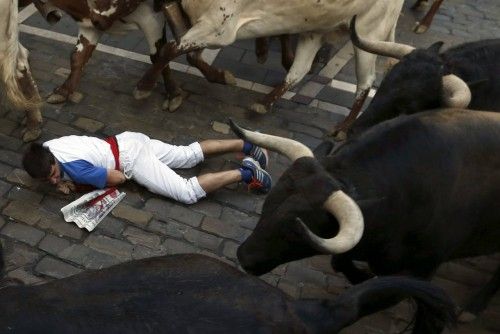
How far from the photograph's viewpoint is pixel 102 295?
2.44 meters

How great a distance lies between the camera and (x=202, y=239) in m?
A: 4.68

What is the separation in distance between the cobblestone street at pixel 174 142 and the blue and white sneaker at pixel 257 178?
130 mm

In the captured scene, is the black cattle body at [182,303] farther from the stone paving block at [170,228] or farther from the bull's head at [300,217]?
the stone paving block at [170,228]

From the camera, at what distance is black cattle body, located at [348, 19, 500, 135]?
4.17 metres

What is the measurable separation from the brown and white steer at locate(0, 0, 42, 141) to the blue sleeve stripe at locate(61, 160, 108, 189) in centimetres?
103

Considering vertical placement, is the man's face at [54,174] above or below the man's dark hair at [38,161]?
below

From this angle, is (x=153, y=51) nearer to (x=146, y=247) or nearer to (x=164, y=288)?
(x=146, y=247)

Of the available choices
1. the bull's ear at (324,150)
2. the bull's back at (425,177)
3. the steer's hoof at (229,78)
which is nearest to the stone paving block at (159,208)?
the bull's ear at (324,150)

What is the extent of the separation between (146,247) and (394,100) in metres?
2.34

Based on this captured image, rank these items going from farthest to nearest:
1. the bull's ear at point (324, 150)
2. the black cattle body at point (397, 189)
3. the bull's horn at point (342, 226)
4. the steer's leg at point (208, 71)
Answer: the steer's leg at point (208, 71), the bull's ear at point (324, 150), the black cattle body at point (397, 189), the bull's horn at point (342, 226)

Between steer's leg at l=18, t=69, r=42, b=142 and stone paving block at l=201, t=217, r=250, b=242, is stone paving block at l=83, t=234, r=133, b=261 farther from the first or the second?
steer's leg at l=18, t=69, r=42, b=142

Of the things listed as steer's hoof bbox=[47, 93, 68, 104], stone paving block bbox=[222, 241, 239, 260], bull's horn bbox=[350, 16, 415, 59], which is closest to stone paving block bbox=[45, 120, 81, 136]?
steer's hoof bbox=[47, 93, 68, 104]

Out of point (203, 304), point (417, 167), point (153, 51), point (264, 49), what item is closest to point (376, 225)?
point (417, 167)

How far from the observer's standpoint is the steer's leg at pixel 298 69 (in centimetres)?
612
